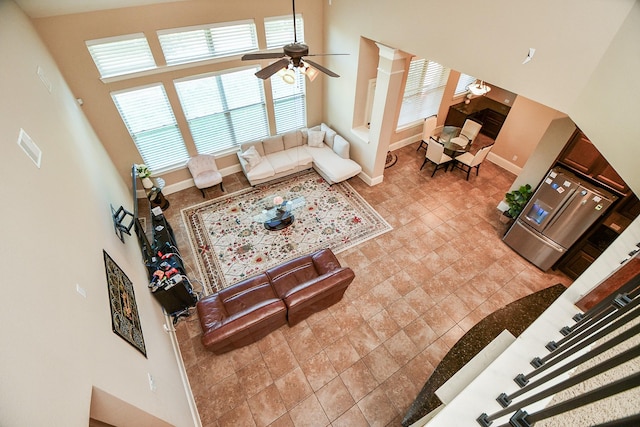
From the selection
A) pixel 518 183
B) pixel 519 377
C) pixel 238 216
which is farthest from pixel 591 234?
pixel 238 216

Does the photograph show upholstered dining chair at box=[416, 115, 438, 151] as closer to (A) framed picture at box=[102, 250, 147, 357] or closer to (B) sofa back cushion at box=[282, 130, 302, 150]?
(B) sofa back cushion at box=[282, 130, 302, 150]

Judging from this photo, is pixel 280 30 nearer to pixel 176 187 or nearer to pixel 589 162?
pixel 176 187

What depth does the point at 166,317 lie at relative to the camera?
13.8 ft

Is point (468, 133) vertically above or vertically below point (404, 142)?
above

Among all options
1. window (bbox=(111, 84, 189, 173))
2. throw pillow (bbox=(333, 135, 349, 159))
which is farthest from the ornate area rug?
window (bbox=(111, 84, 189, 173))

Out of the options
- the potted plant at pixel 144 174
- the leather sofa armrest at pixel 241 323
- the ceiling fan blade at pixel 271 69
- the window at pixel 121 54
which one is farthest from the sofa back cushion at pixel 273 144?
the leather sofa armrest at pixel 241 323

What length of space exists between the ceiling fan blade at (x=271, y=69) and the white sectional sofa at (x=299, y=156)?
10.4 ft

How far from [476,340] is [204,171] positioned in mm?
5667

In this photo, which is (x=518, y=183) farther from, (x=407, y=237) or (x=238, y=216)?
(x=238, y=216)

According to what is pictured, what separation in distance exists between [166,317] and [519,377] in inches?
166

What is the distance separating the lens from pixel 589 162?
4.16 metres

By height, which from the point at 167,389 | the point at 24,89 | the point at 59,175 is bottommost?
the point at 167,389

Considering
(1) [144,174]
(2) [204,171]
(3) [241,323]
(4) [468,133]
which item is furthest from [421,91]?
(3) [241,323]

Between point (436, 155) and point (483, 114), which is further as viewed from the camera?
point (483, 114)
